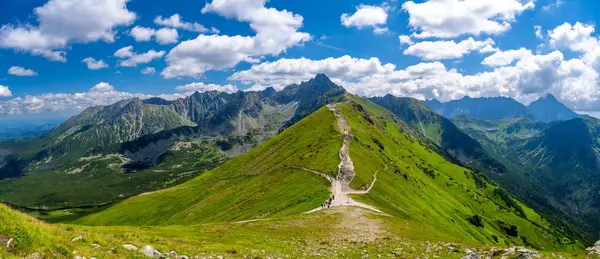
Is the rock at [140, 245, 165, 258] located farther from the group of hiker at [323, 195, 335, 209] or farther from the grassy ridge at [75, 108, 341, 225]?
the group of hiker at [323, 195, 335, 209]

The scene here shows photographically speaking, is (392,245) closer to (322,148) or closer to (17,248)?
(17,248)

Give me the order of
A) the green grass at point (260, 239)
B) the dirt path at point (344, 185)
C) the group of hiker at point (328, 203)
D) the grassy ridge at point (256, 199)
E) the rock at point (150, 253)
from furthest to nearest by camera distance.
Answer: the grassy ridge at point (256, 199) < the dirt path at point (344, 185) < the group of hiker at point (328, 203) < the rock at point (150, 253) < the green grass at point (260, 239)

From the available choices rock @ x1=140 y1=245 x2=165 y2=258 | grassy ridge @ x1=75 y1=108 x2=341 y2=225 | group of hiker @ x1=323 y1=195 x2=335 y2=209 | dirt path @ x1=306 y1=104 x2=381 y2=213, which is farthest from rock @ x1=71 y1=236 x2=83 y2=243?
group of hiker @ x1=323 y1=195 x2=335 y2=209

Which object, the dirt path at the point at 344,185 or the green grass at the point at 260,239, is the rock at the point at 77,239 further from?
the dirt path at the point at 344,185

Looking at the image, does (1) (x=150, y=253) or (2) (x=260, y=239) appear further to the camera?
(2) (x=260, y=239)

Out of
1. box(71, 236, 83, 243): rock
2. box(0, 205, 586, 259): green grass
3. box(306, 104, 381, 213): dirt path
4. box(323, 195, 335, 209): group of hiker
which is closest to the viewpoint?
box(0, 205, 586, 259): green grass

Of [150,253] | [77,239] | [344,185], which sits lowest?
[344,185]

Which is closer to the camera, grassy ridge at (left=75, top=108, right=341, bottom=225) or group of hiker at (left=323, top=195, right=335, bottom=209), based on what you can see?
group of hiker at (left=323, top=195, right=335, bottom=209)

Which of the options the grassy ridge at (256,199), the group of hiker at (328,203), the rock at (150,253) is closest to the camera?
the rock at (150,253)

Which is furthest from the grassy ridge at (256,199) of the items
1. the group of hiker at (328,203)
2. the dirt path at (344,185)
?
the dirt path at (344,185)

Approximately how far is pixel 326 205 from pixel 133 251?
61527 millimetres

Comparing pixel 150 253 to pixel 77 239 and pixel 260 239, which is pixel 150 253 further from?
pixel 260 239

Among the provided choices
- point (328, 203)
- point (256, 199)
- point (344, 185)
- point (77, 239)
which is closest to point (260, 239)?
point (77, 239)

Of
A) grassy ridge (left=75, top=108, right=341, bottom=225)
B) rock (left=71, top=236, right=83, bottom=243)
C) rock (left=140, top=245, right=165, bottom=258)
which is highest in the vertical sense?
rock (left=71, top=236, right=83, bottom=243)
